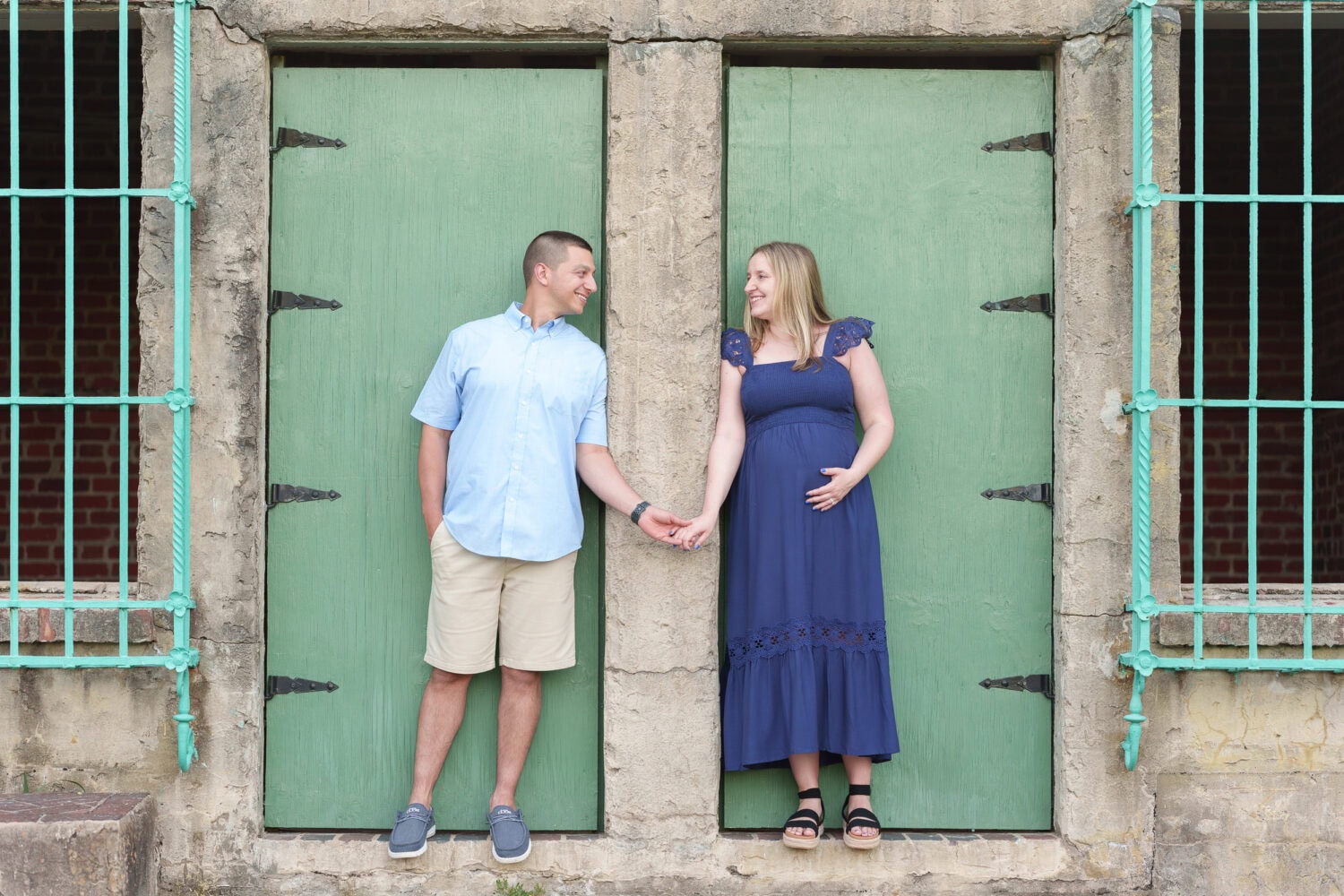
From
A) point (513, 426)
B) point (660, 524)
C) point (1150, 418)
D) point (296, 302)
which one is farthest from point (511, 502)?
point (1150, 418)

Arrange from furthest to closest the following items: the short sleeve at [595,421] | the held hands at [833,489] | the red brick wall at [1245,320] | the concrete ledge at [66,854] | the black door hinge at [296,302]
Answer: the red brick wall at [1245,320] → the black door hinge at [296,302] → the short sleeve at [595,421] → the held hands at [833,489] → the concrete ledge at [66,854]

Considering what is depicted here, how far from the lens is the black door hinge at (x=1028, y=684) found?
397 centimetres

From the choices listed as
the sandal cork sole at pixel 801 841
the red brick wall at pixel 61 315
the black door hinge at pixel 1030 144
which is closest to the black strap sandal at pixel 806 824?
the sandal cork sole at pixel 801 841

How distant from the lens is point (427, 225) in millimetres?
3967

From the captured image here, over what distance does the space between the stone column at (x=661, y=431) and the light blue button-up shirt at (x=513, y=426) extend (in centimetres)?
15

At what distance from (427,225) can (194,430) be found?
986mm

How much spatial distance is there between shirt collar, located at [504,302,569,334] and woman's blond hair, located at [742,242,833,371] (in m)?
0.61

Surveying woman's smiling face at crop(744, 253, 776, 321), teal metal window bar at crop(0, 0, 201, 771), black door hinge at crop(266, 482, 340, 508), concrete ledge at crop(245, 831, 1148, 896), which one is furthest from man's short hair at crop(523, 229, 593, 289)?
concrete ledge at crop(245, 831, 1148, 896)

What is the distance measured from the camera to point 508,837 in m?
3.78

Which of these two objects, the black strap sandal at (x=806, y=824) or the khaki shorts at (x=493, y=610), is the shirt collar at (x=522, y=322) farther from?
the black strap sandal at (x=806, y=824)

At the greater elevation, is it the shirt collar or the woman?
the shirt collar

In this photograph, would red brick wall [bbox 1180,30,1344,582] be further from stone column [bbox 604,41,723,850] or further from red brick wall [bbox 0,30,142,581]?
red brick wall [bbox 0,30,142,581]

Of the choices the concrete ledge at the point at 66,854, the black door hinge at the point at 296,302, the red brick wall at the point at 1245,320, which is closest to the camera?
the concrete ledge at the point at 66,854

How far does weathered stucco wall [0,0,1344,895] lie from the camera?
151 inches
